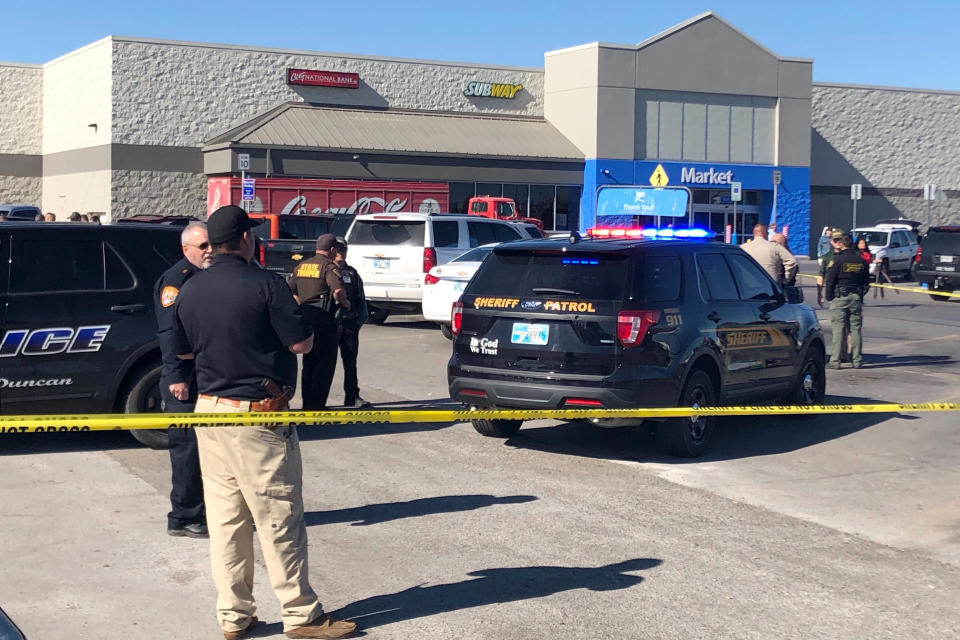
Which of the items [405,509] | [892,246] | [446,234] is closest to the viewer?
[405,509]

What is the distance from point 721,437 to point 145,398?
4901 mm

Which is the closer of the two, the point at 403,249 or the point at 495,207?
A: the point at 403,249

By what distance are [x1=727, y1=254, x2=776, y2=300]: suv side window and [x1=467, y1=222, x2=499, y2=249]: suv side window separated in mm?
8740

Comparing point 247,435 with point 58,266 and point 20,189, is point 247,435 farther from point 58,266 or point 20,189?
point 20,189

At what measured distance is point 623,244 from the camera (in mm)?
8953

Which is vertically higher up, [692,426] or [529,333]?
[529,333]

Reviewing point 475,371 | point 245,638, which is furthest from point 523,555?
point 475,371

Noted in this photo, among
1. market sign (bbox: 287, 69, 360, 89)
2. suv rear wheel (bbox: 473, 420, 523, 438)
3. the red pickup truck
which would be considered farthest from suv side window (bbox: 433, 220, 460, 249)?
market sign (bbox: 287, 69, 360, 89)

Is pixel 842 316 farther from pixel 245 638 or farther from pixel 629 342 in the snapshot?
pixel 245 638

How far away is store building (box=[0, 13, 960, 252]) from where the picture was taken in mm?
40156

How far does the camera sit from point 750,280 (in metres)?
10.2

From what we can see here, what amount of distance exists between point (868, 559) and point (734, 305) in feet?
11.6

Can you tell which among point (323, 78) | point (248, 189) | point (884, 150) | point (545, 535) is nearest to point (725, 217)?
point (884, 150)

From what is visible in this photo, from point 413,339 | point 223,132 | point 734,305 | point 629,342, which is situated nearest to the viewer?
point 629,342
